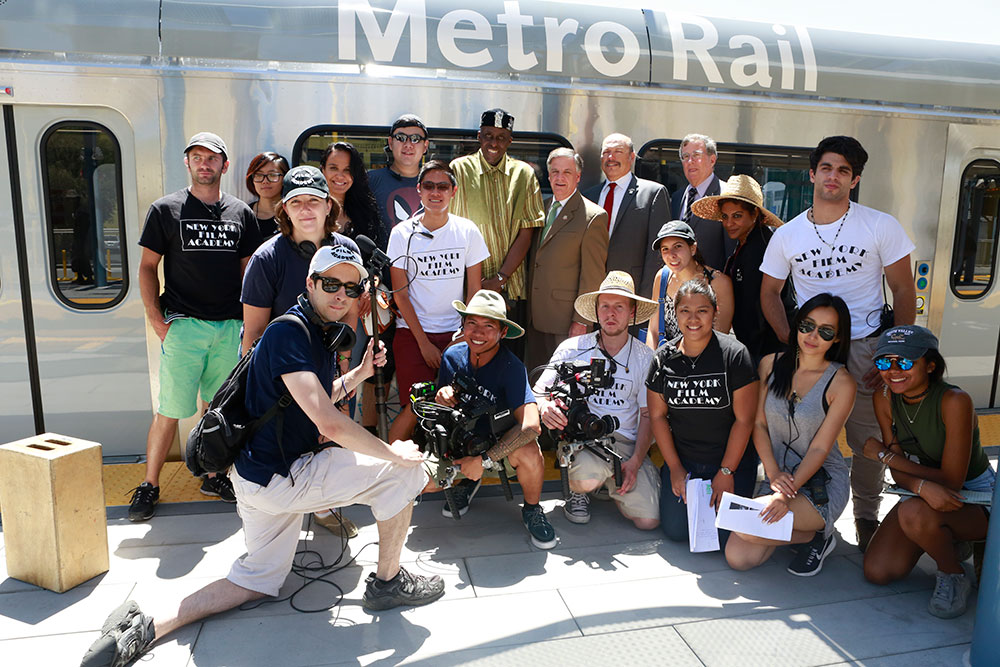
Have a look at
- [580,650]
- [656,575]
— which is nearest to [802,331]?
[656,575]

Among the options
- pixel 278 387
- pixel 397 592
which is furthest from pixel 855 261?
pixel 278 387

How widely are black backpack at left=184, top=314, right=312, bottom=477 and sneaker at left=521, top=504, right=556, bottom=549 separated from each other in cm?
134

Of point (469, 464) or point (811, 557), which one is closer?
point (811, 557)

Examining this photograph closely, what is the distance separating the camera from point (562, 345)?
3812mm

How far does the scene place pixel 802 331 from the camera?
3.23 m

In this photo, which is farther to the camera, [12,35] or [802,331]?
[12,35]

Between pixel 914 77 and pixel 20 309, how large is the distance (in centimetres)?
558

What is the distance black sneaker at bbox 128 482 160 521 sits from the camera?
3562 mm

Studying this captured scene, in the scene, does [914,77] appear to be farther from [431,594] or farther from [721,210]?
[431,594]

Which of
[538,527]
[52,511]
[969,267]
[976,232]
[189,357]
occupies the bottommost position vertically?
[538,527]

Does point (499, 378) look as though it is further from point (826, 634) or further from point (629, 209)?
point (826, 634)

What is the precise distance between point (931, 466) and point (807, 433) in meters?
0.49

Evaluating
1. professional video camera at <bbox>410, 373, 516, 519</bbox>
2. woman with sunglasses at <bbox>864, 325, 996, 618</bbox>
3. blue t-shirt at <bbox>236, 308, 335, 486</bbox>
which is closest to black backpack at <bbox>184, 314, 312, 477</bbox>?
blue t-shirt at <bbox>236, 308, 335, 486</bbox>

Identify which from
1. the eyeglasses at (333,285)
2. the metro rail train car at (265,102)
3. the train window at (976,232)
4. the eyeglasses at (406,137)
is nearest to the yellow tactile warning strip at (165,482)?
the metro rail train car at (265,102)
